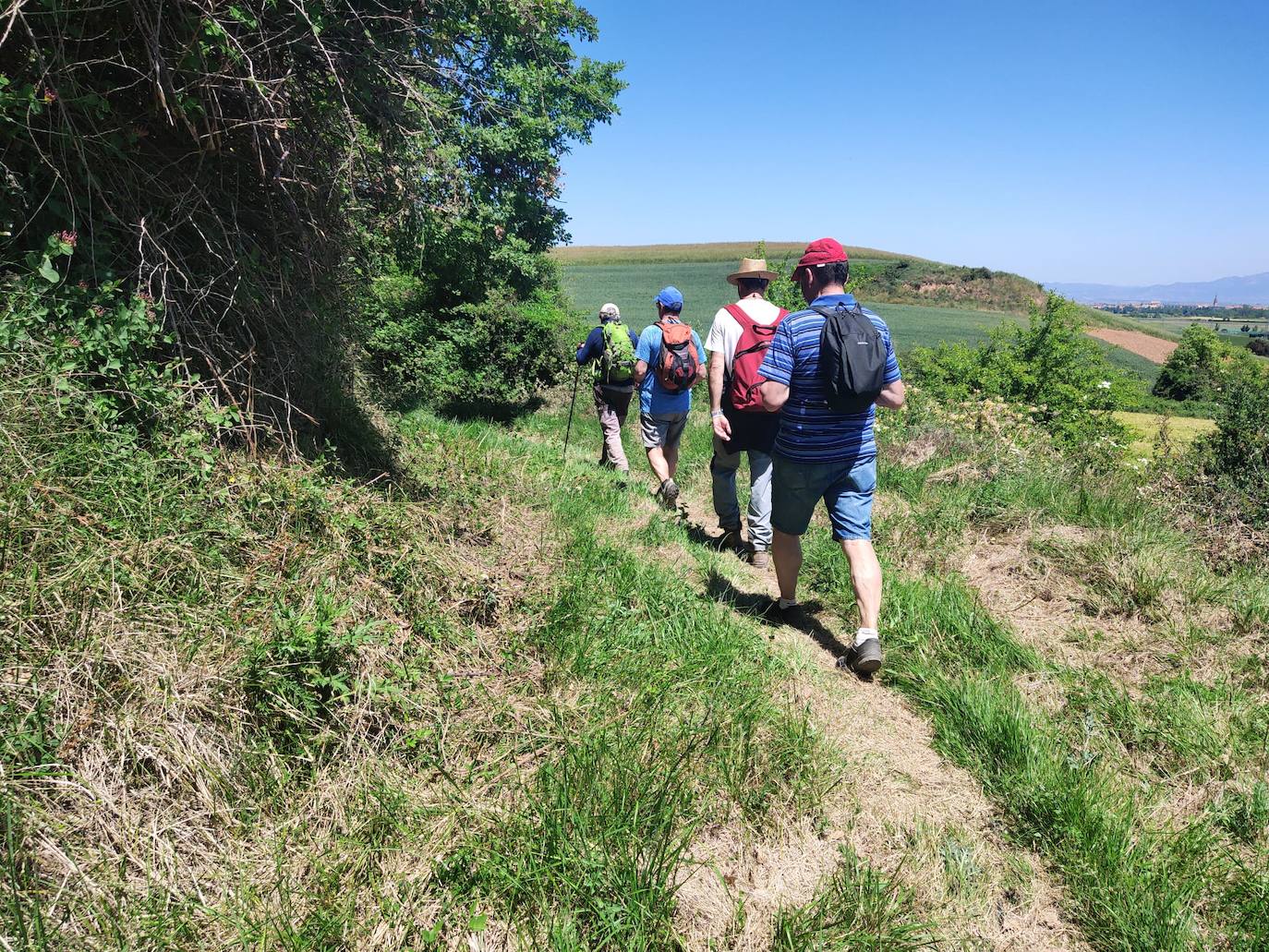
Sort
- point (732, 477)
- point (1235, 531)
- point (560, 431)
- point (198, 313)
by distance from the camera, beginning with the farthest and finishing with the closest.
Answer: point (560, 431) < point (732, 477) < point (1235, 531) < point (198, 313)

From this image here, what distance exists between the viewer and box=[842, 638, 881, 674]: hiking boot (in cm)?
312

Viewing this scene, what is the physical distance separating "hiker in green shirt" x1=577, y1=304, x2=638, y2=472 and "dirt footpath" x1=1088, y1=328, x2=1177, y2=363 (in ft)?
146

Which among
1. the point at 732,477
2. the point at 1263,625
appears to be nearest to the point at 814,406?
the point at 732,477

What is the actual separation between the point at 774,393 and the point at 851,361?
41cm

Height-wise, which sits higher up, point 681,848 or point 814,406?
point 814,406

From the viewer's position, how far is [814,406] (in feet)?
10.8

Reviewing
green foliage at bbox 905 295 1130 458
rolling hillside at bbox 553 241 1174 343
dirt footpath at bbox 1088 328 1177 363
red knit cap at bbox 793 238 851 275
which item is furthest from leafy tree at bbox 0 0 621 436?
dirt footpath at bbox 1088 328 1177 363

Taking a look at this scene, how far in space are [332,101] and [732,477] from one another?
343 centimetres

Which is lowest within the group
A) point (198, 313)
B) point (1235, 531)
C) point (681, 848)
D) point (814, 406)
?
point (681, 848)

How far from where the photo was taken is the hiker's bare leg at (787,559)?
363cm

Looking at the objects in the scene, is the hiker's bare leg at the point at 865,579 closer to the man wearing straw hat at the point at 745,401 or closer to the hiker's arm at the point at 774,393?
the hiker's arm at the point at 774,393

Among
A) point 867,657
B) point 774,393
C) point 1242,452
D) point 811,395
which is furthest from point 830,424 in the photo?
point 1242,452

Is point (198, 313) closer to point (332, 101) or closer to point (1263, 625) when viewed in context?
point (332, 101)

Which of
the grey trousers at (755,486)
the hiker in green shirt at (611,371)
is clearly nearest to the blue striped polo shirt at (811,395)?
the grey trousers at (755,486)
